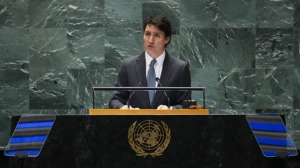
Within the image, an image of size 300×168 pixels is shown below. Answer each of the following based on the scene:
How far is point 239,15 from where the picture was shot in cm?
784

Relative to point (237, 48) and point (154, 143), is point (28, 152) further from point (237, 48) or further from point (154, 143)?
point (237, 48)

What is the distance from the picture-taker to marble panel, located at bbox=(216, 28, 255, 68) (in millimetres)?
7836

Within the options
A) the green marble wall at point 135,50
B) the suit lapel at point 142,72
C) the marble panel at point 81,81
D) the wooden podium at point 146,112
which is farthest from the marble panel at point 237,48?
the wooden podium at point 146,112

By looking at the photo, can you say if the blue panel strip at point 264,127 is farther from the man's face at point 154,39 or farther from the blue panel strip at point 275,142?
the man's face at point 154,39

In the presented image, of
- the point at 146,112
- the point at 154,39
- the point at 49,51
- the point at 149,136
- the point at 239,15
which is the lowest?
the point at 149,136

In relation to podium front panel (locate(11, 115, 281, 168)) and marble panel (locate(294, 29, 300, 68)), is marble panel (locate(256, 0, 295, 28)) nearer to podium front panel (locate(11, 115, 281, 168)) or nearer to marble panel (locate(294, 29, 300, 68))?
marble panel (locate(294, 29, 300, 68))

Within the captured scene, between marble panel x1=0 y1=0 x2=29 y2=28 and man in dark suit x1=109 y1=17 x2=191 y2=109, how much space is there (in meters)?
2.65

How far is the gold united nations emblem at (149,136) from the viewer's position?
4.08 meters

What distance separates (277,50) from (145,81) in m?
2.92

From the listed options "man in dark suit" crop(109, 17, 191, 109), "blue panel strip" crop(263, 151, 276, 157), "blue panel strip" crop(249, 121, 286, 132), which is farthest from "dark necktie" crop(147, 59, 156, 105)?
"blue panel strip" crop(263, 151, 276, 157)

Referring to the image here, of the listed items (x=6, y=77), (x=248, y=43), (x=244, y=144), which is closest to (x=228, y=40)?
(x=248, y=43)

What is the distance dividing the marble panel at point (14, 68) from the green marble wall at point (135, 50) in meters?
0.01

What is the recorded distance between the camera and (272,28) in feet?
25.7

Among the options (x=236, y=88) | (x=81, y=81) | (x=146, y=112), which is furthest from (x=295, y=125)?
(x=146, y=112)
